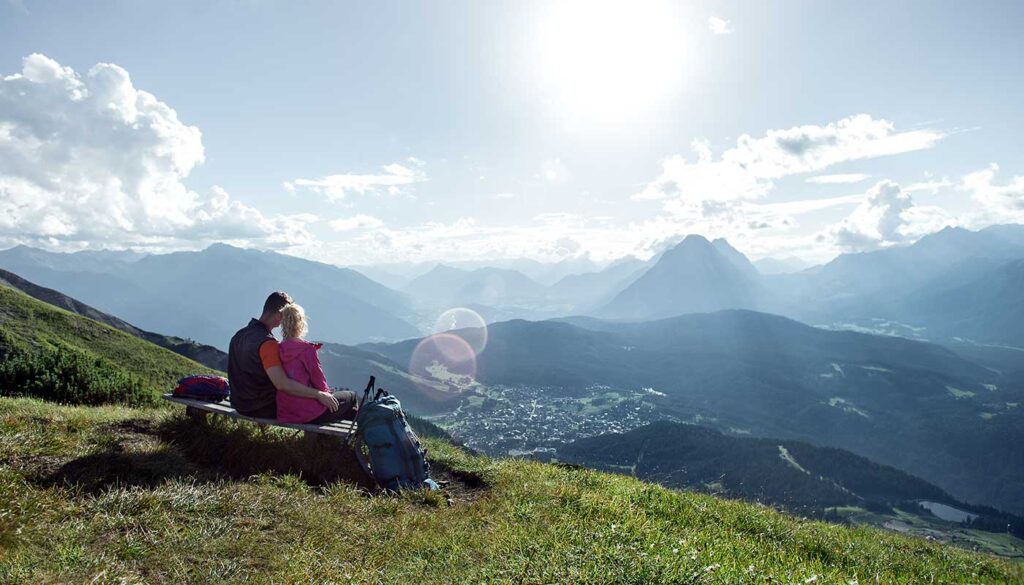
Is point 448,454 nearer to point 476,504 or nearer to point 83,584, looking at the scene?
point 476,504

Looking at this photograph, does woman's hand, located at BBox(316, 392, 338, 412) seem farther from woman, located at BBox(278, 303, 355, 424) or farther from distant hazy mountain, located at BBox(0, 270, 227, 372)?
distant hazy mountain, located at BBox(0, 270, 227, 372)

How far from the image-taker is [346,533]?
6.77 metres

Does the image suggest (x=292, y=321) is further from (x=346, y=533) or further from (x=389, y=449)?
(x=346, y=533)

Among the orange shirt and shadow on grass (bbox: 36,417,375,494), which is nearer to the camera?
shadow on grass (bbox: 36,417,375,494)

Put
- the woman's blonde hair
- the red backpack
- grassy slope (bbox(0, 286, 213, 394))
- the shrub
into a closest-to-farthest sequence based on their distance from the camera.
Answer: the woman's blonde hair → the red backpack → the shrub → grassy slope (bbox(0, 286, 213, 394))

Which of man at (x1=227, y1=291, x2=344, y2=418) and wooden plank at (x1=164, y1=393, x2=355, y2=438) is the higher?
man at (x1=227, y1=291, x2=344, y2=418)

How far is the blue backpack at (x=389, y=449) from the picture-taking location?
9695 mm

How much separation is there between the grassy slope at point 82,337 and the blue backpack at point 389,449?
90.9 ft

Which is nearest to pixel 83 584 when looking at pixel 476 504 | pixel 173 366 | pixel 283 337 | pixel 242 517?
pixel 242 517

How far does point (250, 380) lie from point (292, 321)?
1.61 meters

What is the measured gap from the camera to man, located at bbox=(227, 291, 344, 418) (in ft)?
33.1

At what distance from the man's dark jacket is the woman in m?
0.34

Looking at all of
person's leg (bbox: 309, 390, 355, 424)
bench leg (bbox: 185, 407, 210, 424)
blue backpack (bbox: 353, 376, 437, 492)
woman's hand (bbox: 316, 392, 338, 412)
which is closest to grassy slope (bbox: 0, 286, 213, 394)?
bench leg (bbox: 185, 407, 210, 424)

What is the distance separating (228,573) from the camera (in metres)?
5.33
